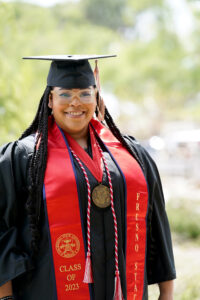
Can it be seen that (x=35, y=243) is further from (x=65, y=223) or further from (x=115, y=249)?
(x=115, y=249)

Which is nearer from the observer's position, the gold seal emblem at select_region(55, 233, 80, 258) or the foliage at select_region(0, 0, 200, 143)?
the gold seal emblem at select_region(55, 233, 80, 258)

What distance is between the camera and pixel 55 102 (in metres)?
2.37

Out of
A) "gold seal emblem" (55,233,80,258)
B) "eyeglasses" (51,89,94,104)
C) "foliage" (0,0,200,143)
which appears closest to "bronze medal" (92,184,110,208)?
"gold seal emblem" (55,233,80,258)

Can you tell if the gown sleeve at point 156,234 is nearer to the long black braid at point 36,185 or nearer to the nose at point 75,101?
the nose at point 75,101

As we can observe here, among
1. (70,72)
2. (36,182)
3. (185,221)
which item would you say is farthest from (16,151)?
(185,221)

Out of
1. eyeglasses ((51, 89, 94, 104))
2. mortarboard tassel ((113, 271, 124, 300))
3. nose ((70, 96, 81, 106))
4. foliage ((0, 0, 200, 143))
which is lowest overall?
mortarboard tassel ((113, 271, 124, 300))

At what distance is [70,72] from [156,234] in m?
0.92

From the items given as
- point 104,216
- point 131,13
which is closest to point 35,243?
point 104,216

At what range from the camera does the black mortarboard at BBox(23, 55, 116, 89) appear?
2367 millimetres

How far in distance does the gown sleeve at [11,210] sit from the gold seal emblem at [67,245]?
0.48ft

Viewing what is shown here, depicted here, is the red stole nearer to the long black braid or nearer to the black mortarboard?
the long black braid

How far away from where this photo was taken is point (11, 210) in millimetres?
2203

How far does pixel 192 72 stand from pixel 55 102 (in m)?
11.6

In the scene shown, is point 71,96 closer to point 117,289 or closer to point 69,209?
point 69,209
